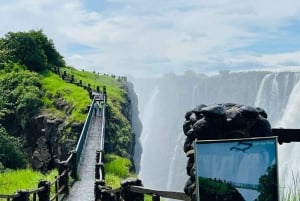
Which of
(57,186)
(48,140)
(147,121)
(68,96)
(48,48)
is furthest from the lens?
(147,121)

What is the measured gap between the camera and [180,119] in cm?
14938

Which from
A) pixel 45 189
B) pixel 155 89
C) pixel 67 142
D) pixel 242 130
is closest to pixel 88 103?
pixel 67 142

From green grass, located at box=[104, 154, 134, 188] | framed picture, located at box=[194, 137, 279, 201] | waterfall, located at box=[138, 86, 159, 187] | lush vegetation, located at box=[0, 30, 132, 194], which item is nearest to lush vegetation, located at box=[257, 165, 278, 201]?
framed picture, located at box=[194, 137, 279, 201]

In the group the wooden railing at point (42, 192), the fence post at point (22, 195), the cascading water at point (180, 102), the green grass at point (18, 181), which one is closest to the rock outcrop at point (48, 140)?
the green grass at point (18, 181)

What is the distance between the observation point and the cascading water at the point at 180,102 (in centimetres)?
10369

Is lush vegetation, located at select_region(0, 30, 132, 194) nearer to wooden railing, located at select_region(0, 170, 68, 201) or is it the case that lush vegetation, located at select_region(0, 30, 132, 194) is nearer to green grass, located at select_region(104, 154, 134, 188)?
green grass, located at select_region(104, 154, 134, 188)

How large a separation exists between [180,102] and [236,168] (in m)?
151

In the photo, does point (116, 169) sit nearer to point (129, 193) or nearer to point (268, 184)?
point (129, 193)

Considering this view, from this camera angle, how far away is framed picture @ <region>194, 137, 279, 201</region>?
412 cm

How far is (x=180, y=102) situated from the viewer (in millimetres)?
155250

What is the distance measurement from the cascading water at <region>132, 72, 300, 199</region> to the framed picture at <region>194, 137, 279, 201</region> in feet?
306

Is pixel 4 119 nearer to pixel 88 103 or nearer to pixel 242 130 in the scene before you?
pixel 88 103

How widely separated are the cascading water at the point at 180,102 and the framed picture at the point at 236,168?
93.2m

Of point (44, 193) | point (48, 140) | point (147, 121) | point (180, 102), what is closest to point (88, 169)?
point (44, 193)
